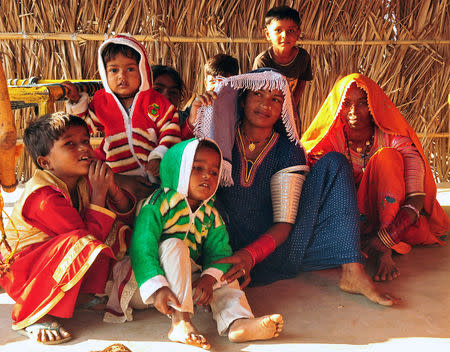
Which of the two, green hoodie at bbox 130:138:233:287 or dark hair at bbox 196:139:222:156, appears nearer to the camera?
green hoodie at bbox 130:138:233:287

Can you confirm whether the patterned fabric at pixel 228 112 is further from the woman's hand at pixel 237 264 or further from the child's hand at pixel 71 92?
the child's hand at pixel 71 92

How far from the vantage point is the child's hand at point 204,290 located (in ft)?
6.87

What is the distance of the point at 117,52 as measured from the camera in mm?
2719

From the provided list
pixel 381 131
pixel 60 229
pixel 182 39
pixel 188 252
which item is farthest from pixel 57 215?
pixel 182 39

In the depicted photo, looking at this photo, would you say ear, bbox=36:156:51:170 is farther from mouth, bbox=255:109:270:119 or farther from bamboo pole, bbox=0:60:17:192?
mouth, bbox=255:109:270:119

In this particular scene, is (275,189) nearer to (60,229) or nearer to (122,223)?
(122,223)

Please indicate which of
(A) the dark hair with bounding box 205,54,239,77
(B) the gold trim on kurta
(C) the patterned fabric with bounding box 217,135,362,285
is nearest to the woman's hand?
(C) the patterned fabric with bounding box 217,135,362,285

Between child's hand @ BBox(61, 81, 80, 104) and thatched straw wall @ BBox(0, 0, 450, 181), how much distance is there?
1.62m

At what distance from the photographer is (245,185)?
8.51 feet

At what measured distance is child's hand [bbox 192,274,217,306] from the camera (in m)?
2.09

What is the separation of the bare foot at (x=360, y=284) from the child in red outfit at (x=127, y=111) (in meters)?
1.04

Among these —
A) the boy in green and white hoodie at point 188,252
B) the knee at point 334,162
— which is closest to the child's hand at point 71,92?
the boy in green and white hoodie at point 188,252

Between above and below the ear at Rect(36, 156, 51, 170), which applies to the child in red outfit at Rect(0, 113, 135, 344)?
below

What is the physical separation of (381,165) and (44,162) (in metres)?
1.70
